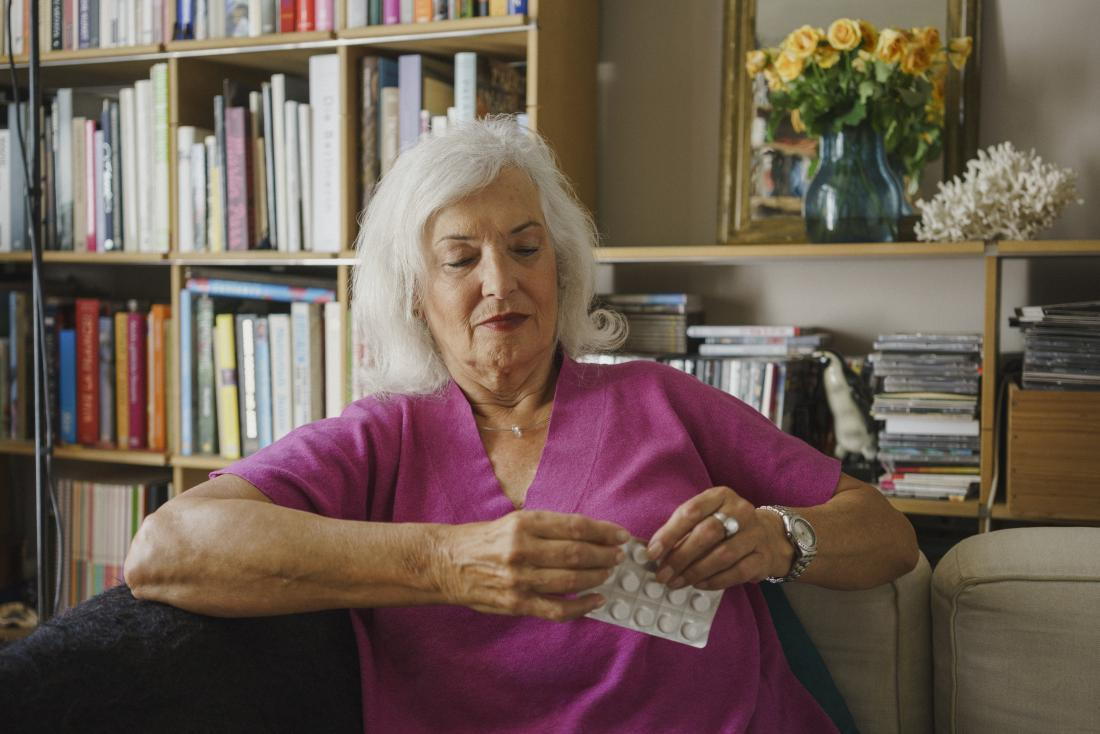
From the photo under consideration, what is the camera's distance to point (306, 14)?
211cm

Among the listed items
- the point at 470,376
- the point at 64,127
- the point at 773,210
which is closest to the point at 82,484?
the point at 64,127

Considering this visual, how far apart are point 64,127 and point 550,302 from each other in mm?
1541

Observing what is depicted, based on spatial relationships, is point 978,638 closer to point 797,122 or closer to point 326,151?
point 797,122

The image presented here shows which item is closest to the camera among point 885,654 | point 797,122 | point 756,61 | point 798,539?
point 798,539

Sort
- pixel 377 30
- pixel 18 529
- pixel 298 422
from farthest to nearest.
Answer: pixel 18 529
pixel 298 422
pixel 377 30

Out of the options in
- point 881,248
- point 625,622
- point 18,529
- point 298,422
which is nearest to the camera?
point 625,622

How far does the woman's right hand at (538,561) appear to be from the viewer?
0.92m

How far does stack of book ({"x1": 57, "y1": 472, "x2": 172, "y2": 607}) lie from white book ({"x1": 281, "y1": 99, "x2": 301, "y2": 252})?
69 centimetres

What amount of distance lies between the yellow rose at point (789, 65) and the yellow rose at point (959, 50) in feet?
0.94

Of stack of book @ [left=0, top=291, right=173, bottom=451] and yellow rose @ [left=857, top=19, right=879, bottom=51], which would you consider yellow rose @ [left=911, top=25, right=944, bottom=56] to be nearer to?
yellow rose @ [left=857, top=19, right=879, bottom=51]

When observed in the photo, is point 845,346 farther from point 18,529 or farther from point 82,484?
point 18,529

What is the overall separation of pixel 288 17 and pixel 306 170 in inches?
12.1

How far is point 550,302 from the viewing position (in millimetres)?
1345

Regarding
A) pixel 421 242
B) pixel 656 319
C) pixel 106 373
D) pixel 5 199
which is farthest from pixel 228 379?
pixel 421 242
